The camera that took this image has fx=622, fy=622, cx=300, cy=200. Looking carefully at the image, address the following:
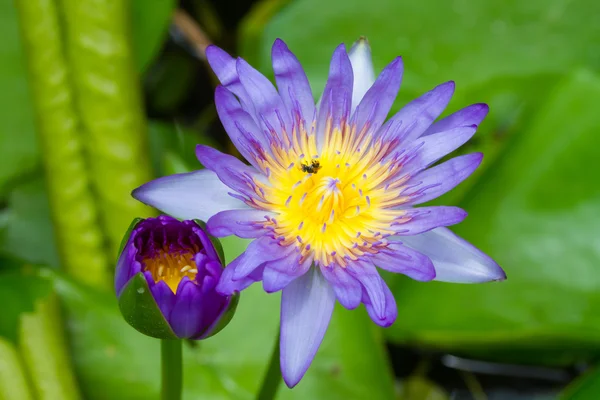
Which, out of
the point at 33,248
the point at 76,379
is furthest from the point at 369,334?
the point at 33,248

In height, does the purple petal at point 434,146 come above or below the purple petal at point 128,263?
above

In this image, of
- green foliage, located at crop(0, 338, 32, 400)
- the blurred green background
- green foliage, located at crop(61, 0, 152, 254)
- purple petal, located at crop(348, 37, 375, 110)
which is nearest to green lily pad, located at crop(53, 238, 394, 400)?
the blurred green background

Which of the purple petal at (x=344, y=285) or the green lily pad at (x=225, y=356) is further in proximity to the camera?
the green lily pad at (x=225, y=356)

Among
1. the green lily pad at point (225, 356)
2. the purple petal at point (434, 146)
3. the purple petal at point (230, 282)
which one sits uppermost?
the purple petal at point (434, 146)

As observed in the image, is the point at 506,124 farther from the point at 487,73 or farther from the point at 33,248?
the point at 33,248

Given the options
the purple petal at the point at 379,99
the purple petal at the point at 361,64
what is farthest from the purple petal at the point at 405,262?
the purple petal at the point at 361,64

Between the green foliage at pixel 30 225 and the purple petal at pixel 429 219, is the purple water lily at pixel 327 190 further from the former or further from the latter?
the green foliage at pixel 30 225

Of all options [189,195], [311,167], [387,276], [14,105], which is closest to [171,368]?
[189,195]
